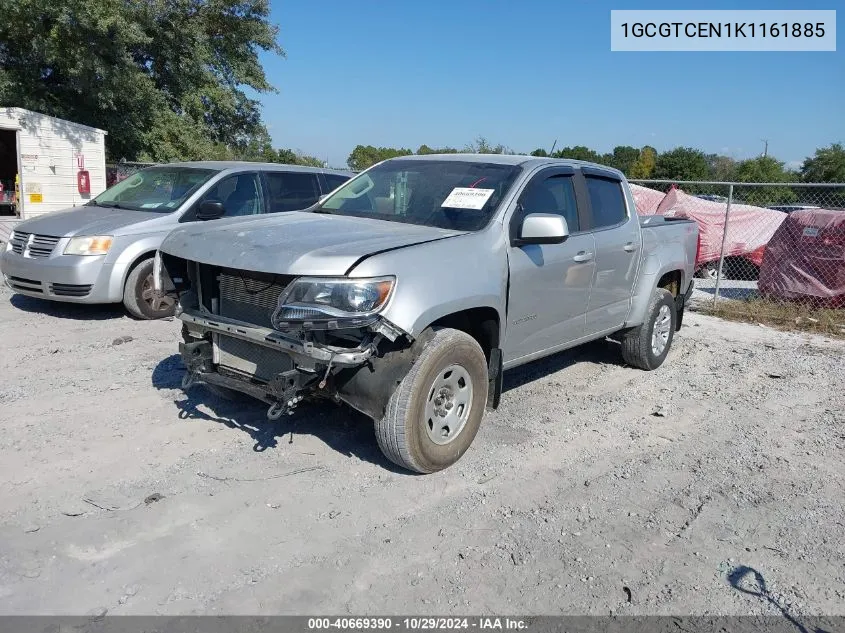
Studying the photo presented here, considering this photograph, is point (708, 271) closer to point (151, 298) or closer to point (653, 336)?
point (653, 336)

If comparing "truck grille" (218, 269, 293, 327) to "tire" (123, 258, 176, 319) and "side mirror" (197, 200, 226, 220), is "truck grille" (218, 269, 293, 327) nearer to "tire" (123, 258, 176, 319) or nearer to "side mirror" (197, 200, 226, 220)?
"side mirror" (197, 200, 226, 220)

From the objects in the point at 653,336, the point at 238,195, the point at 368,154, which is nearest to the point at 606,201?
the point at 653,336

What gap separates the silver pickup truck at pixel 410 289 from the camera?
12.0ft

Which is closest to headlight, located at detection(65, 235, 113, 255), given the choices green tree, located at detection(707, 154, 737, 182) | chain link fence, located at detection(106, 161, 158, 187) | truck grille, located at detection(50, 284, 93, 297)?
truck grille, located at detection(50, 284, 93, 297)

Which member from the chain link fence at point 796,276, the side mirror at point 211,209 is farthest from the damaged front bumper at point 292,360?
the chain link fence at point 796,276

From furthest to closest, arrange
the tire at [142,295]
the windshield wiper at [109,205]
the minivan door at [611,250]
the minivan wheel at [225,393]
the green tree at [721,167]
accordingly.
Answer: the green tree at [721,167] → the windshield wiper at [109,205] → the tire at [142,295] → the minivan door at [611,250] → the minivan wheel at [225,393]

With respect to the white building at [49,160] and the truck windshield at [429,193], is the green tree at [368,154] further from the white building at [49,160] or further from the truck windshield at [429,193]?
the truck windshield at [429,193]

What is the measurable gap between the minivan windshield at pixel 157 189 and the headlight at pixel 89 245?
2.47ft

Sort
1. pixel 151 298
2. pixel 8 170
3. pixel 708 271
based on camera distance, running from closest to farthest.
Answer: pixel 151 298, pixel 708 271, pixel 8 170

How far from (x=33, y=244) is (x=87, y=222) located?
23.6 inches

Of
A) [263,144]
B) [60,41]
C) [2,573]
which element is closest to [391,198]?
[2,573]

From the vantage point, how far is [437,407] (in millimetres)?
4109

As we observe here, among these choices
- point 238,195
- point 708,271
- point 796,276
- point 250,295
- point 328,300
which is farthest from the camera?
point 708,271

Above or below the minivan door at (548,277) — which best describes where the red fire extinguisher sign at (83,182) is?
above
